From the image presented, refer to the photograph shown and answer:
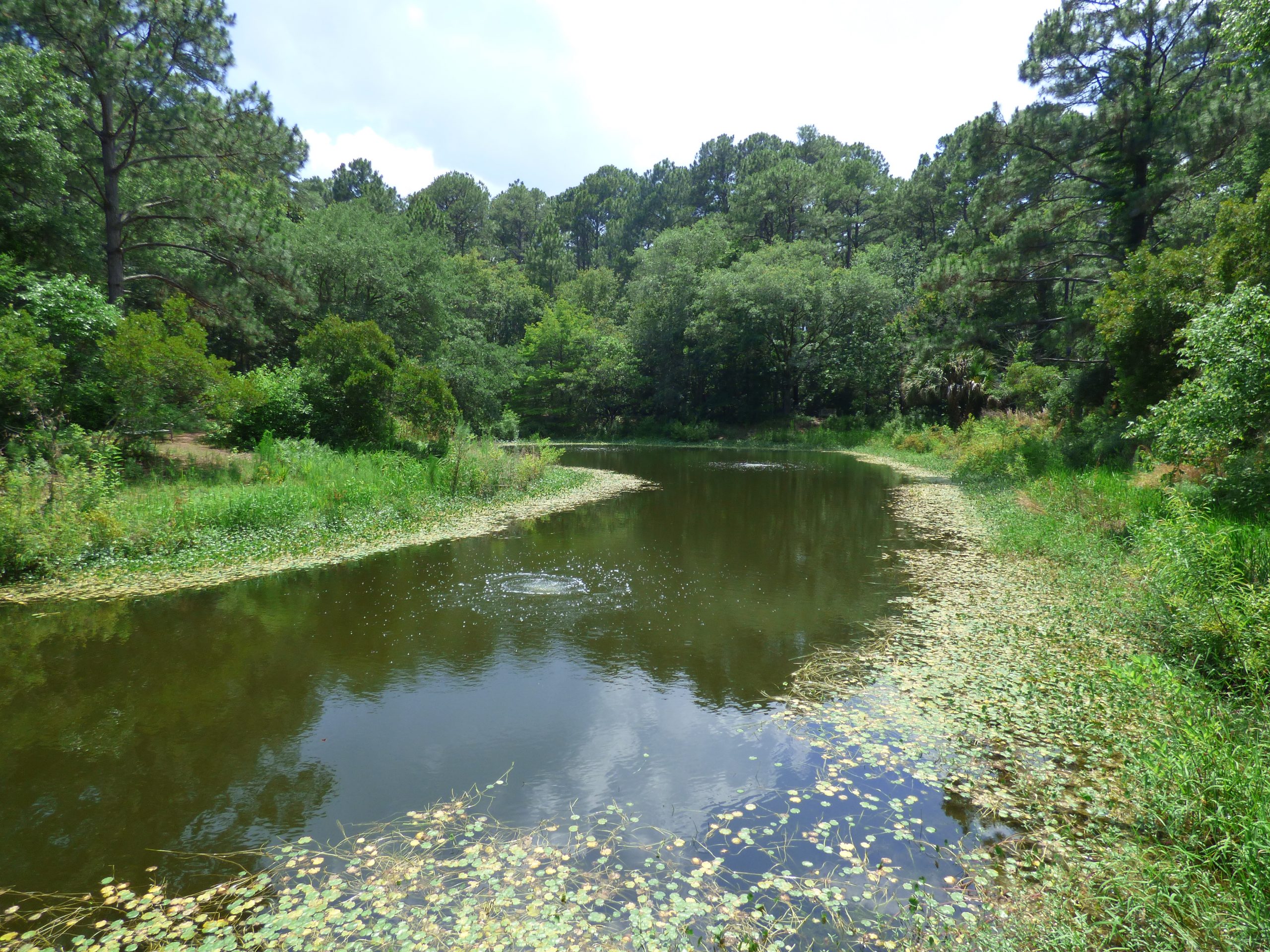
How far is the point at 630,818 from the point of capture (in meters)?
3.90

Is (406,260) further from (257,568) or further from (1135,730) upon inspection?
(1135,730)

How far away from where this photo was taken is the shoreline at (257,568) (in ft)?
25.8

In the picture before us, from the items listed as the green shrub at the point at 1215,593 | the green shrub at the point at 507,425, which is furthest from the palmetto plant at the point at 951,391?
the green shrub at the point at 1215,593

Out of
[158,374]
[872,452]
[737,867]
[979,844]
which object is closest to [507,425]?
[158,374]

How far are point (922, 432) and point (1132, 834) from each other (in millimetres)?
28180

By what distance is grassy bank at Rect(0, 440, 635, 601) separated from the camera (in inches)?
323

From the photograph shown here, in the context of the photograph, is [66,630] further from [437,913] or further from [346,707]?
[437,913]

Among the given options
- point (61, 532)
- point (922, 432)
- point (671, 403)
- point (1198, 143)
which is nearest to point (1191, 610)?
point (61, 532)

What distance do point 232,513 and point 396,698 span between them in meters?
6.80

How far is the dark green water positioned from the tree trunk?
494 inches

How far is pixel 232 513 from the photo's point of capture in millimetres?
10539

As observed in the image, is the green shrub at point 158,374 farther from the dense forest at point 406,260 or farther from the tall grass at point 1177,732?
the tall grass at point 1177,732

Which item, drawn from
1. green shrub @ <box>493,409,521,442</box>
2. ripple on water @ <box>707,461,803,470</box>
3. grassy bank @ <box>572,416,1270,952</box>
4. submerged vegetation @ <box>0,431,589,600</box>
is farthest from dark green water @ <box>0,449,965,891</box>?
ripple on water @ <box>707,461,803,470</box>

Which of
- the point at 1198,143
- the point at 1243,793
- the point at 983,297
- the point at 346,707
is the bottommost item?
the point at 346,707
